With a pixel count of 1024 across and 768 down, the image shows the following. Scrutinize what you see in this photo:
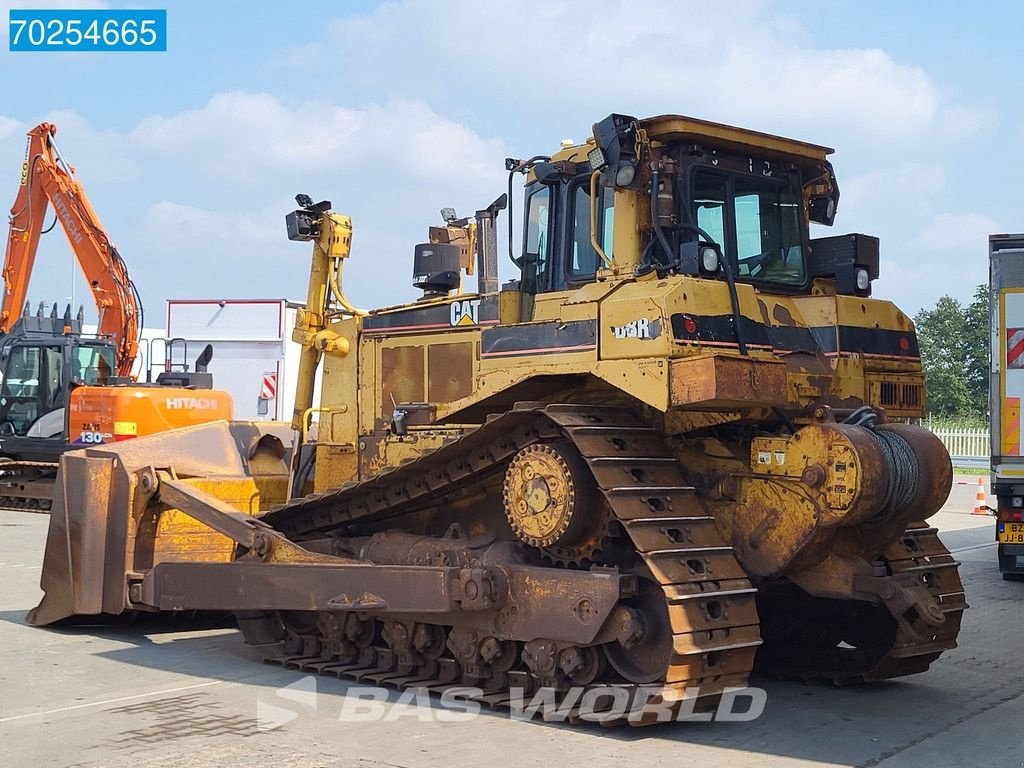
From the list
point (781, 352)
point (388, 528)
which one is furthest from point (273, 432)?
point (781, 352)

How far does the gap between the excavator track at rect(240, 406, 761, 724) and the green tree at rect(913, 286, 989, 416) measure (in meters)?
48.6

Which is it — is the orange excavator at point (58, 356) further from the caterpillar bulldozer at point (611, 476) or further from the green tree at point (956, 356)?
the green tree at point (956, 356)

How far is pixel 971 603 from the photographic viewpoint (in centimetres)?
1264

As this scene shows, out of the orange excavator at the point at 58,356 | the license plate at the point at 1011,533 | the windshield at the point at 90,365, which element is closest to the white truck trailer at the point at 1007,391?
the license plate at the point at 1011,533

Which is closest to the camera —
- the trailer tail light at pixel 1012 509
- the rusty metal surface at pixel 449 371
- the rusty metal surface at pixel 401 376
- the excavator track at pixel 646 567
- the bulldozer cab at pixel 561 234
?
the excavator track at pixel 646 567

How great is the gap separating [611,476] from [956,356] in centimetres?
5789

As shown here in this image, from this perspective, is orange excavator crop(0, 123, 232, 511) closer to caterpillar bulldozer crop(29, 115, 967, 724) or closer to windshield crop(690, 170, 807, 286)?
caterpillar bulldozer crop(29, 115, 967, 724)

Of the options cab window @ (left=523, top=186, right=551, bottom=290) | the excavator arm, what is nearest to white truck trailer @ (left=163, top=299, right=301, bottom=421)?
the excavator arm

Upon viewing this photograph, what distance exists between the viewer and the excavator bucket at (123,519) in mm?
10156

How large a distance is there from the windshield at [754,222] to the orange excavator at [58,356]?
1344 cm

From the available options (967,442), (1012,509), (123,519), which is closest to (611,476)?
(123,519)

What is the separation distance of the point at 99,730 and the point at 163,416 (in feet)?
42.8

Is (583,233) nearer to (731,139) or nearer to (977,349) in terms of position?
(731,139)

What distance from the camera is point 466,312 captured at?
30.5ft
